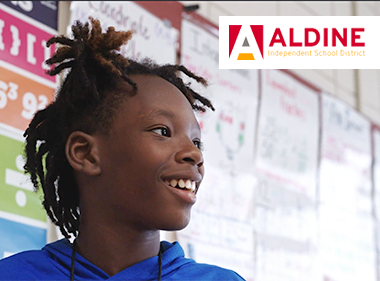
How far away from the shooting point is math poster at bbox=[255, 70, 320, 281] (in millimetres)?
2398

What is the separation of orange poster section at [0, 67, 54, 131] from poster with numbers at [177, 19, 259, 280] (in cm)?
57

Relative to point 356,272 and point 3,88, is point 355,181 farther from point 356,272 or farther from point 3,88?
point 3,88

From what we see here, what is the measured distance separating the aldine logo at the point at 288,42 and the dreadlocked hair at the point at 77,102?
1001 millimetres

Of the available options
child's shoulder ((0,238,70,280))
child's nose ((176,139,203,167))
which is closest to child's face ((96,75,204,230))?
child's nose ((176,139,203,167))

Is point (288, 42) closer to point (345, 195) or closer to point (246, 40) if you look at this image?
point (246, 40)

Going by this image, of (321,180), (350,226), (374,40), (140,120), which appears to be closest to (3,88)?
(140,120)

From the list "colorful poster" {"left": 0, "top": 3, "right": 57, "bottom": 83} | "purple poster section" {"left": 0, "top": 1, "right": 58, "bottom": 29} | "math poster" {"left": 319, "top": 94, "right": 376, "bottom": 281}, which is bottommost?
"math poster" {"left": 319, "top": 94, "right": 376, "bottom": 281}

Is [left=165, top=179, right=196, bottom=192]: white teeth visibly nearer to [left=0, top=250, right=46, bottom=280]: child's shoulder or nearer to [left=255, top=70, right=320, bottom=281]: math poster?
[left=0, top=250, right=46, bottom=280]: child's shoulder

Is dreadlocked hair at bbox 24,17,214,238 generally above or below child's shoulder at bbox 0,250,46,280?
above

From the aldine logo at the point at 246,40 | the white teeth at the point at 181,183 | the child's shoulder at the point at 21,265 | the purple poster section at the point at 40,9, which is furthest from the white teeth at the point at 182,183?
the aldine logo at the point at 246,40

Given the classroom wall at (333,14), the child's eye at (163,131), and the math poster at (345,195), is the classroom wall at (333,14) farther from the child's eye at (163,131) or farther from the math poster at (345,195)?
the child's eye at (163,131)

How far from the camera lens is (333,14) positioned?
316cm

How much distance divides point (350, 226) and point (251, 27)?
3.57 ft

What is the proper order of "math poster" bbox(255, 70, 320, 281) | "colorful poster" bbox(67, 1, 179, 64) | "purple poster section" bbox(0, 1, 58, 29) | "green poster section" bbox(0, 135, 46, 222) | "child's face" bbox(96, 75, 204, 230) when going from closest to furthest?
"child's face" bbox(96, 75, 204, 230)
"green poster section" bbox(0, 135, 46, 222)
"purple poster section" bbox(0, 1, 58, 29)
"colorful poster" bbox(67, 1, 179, 64)
"math poster" bbox(255, 70, 320, 281)
